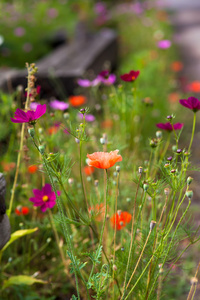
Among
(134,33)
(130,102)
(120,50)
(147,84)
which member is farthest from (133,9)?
(130,102)

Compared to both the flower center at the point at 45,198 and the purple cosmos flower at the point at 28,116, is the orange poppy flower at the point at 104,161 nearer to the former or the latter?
the purple cosmos flower at the point at 28,116

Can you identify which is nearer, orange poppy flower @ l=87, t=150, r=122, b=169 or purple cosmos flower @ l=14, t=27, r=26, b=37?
orange poppy flower @ l=87, t=150, r=122, b=169

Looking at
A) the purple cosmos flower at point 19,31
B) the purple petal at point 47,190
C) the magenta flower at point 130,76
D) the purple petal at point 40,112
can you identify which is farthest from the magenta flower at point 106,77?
the purple cosmos flower at point 19,31

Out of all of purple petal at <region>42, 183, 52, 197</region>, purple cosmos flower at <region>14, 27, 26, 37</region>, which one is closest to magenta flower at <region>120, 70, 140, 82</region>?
purple petal at <region>42, 183, 52, 197</region>

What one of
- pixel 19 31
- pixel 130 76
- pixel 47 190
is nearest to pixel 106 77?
pixel 130 76

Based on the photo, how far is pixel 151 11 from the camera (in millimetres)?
6734

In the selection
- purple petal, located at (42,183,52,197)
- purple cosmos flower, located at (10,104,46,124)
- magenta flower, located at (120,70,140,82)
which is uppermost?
purple cosmos flower, located at (10,104,46,124)

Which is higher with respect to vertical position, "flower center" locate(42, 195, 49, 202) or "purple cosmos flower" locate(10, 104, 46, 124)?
"purple cosmos flower" locate(10, 104, 46, 124)

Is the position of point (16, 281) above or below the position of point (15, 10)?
below

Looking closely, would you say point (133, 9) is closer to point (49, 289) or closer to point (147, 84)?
point (147, 84)

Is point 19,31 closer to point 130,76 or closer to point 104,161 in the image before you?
point 130,76

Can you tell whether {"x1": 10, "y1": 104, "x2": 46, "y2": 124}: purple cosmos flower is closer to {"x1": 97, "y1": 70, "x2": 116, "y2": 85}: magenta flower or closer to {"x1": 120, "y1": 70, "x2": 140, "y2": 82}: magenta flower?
{"x1": 120, "y1": 70, "x2": 140, "y2": 82}: magenta flower

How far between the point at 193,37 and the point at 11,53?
363cm

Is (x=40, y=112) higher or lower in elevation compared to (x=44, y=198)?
higher
